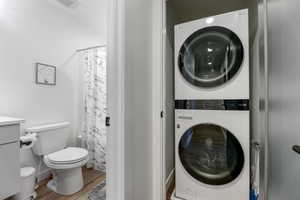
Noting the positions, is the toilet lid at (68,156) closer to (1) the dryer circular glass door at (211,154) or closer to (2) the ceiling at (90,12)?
(1) the dryer circular glass door at (211,154)

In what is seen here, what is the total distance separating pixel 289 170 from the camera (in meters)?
0.55

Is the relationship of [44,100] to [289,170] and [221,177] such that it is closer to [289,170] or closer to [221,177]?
[221,177]

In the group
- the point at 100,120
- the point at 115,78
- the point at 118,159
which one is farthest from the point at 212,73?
the point at 100,120

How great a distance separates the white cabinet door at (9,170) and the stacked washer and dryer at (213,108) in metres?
1.51

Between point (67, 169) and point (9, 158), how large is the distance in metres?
0.56

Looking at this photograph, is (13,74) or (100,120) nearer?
(13,74)

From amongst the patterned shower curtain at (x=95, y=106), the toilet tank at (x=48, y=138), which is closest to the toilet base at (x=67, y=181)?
the toilet tank at (x=48, y=138)

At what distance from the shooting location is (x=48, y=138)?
1.85 m

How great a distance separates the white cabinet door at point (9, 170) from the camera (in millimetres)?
1242

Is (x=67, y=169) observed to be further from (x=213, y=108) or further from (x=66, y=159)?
(x=213, y=108)

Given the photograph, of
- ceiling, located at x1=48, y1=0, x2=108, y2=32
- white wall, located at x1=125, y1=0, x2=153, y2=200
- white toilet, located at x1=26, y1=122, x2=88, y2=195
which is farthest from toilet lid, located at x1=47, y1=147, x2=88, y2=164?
ceiling, located at x1=48, y1=0, x2=108, y2=32

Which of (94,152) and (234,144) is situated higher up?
(234,144)

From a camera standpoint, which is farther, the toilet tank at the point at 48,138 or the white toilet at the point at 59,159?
the toilet tank at the point at 48,138

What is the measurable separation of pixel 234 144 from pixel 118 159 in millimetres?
980
